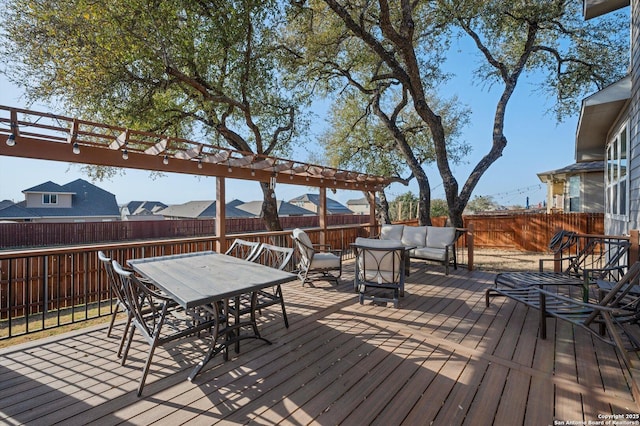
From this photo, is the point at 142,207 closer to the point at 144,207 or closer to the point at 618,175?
the point at 144,207

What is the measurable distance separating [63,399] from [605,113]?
8.50 metres

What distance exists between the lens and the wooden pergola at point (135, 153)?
11.4 ft

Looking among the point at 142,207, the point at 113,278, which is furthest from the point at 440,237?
the point at 142,207

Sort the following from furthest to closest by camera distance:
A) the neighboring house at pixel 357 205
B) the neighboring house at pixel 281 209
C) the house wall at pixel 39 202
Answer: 1. the neighboring house at pixel 357 205
2. the neighboring house at pixel 281 209
3. the house wall at pixel 39 202

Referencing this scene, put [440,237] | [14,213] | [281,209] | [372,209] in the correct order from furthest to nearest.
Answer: [281,209]
[14,213]
[372,209]
[440,237]

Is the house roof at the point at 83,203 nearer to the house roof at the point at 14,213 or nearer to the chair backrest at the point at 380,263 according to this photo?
the house roof at the point at 14,213

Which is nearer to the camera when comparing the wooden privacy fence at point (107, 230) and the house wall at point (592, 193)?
the house wall at point (592, 193)

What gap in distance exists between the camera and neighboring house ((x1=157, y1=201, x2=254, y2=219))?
27.8m

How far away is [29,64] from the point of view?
6.05 m

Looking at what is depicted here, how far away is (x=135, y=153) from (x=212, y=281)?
3045 millimetres

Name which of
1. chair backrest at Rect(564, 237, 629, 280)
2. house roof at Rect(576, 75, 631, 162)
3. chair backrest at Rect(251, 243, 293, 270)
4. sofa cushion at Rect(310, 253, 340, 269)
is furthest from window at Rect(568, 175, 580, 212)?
chair backrest at Rect(251, 243, 293, 270)

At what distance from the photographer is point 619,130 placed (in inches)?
213

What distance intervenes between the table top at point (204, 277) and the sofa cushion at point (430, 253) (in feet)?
13.5

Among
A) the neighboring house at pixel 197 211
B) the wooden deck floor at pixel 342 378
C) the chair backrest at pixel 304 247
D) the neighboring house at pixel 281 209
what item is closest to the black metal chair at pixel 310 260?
the chair backrest at pixel 304 247
